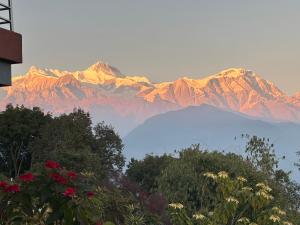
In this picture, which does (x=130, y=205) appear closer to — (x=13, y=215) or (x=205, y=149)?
(x=13, y=215)

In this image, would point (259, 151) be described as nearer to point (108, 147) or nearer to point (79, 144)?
point (79, 144)

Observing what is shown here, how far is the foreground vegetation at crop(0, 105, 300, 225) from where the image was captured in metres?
5.99

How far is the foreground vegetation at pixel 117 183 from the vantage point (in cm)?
599

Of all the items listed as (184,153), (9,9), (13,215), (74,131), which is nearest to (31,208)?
(13,215)

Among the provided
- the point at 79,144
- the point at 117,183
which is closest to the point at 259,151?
the point at 79,144

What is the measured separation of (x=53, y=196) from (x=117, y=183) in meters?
20.1

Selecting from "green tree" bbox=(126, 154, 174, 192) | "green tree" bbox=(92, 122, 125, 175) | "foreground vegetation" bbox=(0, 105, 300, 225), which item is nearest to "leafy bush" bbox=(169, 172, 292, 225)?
"foreground vegetation" bbox=(0, 105, 300, 225)

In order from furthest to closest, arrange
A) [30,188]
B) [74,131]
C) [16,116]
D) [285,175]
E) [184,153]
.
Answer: [16,116] < [74,131] < [285,175] < [184,153] < [30,188]

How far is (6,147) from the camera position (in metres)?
62.3

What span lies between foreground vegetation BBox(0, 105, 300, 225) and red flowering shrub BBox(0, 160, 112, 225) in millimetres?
10

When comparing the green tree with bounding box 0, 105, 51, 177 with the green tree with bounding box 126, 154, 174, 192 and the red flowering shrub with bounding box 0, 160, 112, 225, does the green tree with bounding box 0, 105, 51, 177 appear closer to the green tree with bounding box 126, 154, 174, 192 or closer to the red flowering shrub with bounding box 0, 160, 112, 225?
the green tree with bounding box 126, 154, 174, 192

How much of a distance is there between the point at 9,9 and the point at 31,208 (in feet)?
23.0

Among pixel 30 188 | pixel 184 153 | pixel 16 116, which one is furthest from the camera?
pixel 16 116

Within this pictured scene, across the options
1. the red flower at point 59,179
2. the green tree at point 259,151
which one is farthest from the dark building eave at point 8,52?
the green tree at point 259,151
